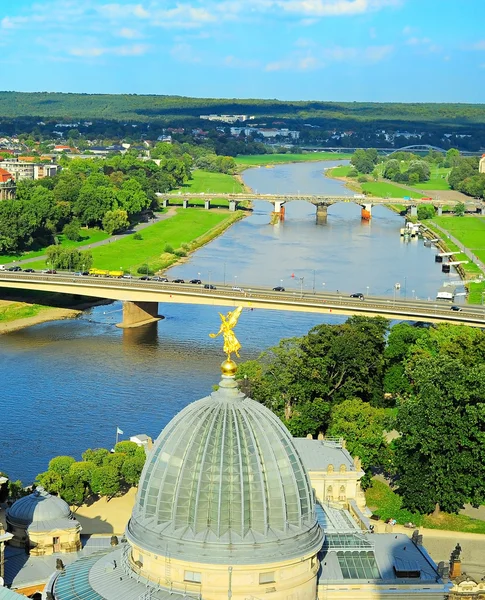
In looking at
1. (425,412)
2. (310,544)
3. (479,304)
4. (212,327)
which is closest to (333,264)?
(479,304)

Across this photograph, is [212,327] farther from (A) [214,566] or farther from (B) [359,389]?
(A) [214,566]

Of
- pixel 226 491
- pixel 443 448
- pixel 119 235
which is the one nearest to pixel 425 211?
pixel 119 235

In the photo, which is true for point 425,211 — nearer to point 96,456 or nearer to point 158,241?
point 158,241

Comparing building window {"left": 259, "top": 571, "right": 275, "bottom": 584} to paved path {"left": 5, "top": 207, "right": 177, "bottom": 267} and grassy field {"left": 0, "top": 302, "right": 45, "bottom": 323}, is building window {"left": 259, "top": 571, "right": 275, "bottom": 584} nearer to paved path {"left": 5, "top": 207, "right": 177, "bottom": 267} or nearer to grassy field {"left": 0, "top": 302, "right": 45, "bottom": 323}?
grassy field {"left": 0, "top": 302, "right": 45, "bottom": 323}

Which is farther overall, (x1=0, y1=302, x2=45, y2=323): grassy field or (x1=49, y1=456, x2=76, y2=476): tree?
(x1=0, y1=302, x2=45, y2=323): grassy field

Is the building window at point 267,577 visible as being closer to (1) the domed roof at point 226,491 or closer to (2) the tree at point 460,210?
(1) the domed roof at point 226,491

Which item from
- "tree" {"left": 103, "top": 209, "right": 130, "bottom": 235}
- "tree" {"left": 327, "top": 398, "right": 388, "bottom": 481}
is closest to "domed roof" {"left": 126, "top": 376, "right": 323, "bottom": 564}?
"tree" {"left": 327, "top": 398, "right": 388, "bottom": 481}
